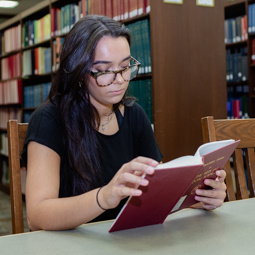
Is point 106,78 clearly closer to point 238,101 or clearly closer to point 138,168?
point 138,168

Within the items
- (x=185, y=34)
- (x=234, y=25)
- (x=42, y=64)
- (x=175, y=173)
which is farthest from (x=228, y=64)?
(x=175, y=173)

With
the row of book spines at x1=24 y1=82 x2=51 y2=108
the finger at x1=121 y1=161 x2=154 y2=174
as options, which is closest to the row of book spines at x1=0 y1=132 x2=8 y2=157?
the row of book spines at x1=24 y1=82 x2=51 y2=108

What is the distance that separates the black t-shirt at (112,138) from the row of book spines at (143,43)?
1295 mm

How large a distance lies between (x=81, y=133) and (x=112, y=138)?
0.14 m

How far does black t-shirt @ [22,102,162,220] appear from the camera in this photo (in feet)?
3.49

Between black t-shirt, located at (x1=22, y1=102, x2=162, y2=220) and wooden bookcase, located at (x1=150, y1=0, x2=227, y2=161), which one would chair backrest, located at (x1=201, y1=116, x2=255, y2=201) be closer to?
black t-shirt, located at (x1=22, y1=102, x2=162, y2=220)

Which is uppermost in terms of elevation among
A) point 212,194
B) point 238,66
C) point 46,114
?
point 238,66

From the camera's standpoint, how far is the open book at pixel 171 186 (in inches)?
28.7

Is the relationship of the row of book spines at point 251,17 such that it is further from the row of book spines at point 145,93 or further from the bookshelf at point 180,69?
the row of book spines at point 145,93

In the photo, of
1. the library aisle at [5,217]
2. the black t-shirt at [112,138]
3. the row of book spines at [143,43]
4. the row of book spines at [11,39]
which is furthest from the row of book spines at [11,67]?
the black t-shirt at [112,138]

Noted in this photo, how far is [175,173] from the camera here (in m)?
0.73

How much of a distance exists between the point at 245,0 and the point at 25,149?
3.10 metres

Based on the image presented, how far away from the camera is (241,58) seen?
3793 mm

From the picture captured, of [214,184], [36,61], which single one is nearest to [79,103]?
[214,184]
